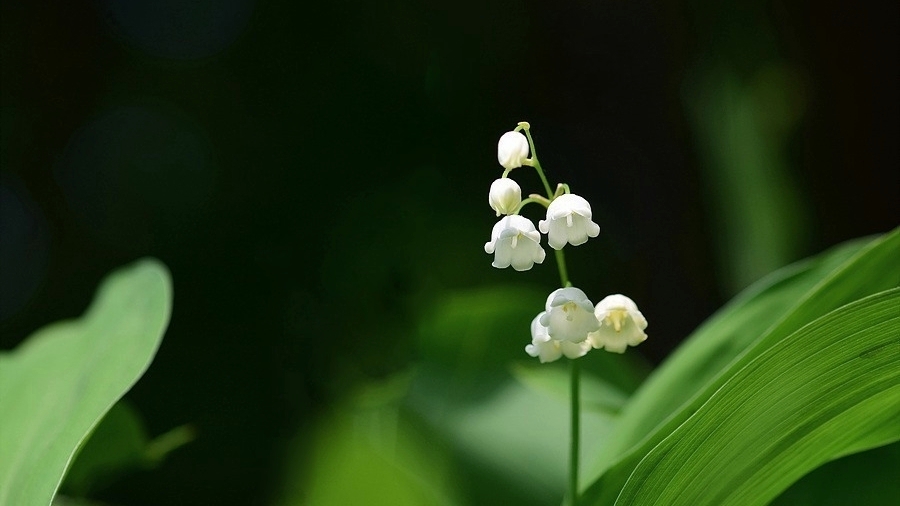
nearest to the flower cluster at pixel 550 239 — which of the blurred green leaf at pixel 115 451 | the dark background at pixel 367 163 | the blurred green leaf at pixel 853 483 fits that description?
the blurred green leaf at pixel 853 483

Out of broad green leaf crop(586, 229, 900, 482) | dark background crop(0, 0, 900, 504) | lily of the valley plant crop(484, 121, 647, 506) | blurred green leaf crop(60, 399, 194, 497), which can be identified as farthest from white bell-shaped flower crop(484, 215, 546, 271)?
dark background crop(0, 0, 900, 504)

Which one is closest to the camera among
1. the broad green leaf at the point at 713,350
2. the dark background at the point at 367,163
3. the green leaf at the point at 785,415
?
the green leaf at the point at 785,415

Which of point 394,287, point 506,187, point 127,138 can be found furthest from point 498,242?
point 127,138

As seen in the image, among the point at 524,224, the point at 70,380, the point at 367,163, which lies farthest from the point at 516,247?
the point at 367,163

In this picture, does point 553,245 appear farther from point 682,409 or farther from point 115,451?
point 115,451

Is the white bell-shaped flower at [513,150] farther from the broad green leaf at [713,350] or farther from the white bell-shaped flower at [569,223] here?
the broad green leaf at [713,350]
